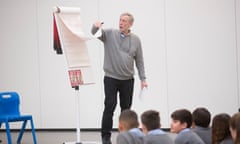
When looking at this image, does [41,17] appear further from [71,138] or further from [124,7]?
[71,138]

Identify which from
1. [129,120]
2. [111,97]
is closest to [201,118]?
[129,120]

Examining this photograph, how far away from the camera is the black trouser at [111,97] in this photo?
498cm

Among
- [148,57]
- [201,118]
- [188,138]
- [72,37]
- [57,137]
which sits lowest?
[57,137]

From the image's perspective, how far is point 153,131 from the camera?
131 inches

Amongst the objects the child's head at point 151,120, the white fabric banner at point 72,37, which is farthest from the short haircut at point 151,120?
the white fabric banner at point 72,37

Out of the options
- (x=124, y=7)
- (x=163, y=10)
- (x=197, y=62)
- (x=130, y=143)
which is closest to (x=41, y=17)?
(x=124, y=7)

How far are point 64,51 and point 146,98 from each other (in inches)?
96.0

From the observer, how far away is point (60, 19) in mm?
4992

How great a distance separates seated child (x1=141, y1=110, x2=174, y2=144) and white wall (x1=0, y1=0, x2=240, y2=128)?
3.68 m

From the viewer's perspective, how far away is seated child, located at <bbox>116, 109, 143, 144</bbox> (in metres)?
3.30

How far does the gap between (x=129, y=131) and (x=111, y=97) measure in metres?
1.67

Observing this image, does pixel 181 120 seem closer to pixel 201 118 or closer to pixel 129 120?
pixel 201 118

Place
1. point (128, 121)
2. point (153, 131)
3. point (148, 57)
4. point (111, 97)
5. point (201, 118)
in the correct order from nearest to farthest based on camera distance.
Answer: point (153, 131) → point (128, 121) → point (201, 118) → point (111, 97) → point (148, 57)

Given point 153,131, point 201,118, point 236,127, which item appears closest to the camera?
point 236,127
